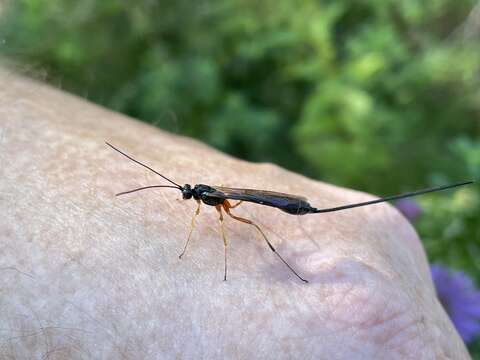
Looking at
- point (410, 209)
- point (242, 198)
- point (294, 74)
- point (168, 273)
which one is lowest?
point (168, 273)

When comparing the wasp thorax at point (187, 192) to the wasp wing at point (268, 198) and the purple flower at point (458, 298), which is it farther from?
the purple flower at point (458, 298)

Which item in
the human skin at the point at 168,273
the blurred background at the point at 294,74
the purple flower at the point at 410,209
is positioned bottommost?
the human skin at the point at 168,273

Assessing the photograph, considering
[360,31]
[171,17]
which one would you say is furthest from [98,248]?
[360,31]

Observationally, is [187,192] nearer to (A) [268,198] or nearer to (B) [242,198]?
(B) [242,198]

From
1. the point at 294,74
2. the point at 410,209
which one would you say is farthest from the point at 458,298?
the point at 294,74

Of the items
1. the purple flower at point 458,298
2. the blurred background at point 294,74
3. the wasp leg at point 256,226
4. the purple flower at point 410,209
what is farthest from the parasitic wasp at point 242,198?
the blurred background at point 294,74

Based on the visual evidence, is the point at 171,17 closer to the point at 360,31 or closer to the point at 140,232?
the point at 360,31
